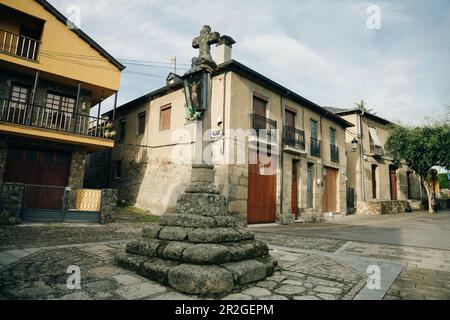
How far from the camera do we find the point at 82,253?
4445 millimetres

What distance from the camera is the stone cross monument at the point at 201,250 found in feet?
9.33

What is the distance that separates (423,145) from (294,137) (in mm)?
9909

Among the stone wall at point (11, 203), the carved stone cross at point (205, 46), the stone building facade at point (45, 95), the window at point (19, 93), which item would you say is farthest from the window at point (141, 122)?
the carved stone cross at point (205, 46)

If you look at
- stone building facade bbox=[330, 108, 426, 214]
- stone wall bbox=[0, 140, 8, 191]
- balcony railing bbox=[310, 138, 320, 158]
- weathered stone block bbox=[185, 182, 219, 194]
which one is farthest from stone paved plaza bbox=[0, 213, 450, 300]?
stone building facade bbox=[330, 108, 426, 214]

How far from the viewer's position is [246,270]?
3111 mm

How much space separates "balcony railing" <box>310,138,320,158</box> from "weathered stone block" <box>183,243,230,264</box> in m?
11.8

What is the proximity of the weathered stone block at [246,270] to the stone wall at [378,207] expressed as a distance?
1558 centimetres

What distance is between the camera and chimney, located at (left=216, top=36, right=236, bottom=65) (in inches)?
439

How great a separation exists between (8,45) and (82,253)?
33.5 feet

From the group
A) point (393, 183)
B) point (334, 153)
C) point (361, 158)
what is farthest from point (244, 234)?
point (393, 183)

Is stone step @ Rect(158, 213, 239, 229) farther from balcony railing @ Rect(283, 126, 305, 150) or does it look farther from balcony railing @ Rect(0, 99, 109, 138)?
balcony railing @ Rect(283, 126, 305, 150)

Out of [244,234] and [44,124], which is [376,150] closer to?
[244,234]
